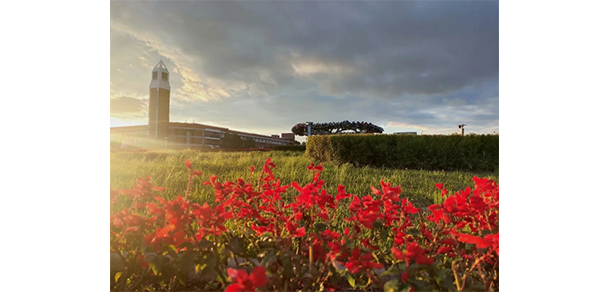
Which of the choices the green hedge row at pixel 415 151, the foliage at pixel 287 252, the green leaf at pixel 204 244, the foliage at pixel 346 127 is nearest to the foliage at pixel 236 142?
the foliage at pixel 346 127

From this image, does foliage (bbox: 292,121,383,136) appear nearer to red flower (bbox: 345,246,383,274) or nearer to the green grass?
the green grass

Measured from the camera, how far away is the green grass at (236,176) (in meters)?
3.15

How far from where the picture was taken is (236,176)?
365 centimetres

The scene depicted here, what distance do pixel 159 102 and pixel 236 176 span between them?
1418 mm

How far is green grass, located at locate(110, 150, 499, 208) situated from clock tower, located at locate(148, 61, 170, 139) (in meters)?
0.56

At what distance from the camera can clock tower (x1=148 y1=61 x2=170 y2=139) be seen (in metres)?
2.31

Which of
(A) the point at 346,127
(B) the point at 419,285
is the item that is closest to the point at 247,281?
(B) the point at 419,285

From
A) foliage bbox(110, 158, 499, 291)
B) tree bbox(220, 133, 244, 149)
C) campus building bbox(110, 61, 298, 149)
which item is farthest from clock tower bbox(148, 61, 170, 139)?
tree bbox(220, 133, 244, 149)

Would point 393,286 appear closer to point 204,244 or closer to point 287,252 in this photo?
point 287,252

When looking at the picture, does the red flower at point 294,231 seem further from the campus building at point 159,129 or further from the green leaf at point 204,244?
the campus building at point 159,129

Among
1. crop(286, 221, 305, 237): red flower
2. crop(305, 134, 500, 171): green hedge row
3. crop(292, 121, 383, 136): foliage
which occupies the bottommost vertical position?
crop(286, 221, 305, 237): red flower
